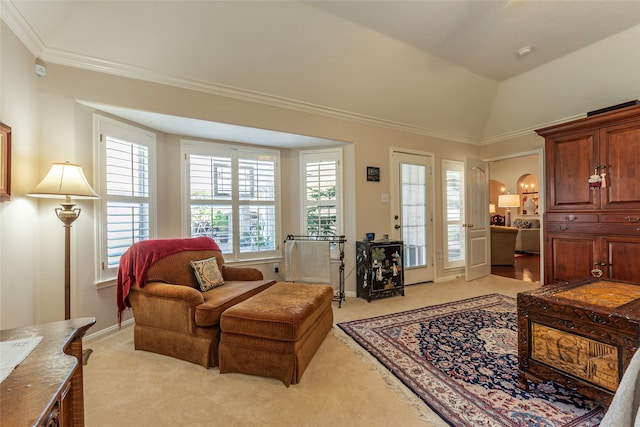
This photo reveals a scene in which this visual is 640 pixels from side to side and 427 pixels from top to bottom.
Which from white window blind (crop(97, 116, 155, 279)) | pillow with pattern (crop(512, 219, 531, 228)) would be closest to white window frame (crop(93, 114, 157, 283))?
white window blind (crop(97, 116, 155, 279))

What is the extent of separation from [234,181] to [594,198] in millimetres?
4295

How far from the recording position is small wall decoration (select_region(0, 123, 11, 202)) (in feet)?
6.10

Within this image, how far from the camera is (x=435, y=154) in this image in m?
4.68

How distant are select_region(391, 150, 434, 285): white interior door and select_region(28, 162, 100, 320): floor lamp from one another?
363 cm

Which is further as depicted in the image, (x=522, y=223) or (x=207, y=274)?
(x=522, y=223)

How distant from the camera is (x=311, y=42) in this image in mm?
2891

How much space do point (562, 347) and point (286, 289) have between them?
1.97 meters

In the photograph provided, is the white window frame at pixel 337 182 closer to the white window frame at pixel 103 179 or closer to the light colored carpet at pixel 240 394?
the light colored carpet at pixel 240 394

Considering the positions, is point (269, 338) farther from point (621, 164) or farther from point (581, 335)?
point (621, 164)

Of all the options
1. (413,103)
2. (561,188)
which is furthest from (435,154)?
(561,188)

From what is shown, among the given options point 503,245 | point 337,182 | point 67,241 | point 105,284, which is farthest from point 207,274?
point 503,245

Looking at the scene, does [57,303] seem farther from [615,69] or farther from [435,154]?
[615,69]

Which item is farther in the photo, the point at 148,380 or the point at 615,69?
the point at 615,69

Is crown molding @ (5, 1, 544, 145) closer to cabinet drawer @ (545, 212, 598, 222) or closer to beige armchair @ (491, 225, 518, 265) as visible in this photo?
cabinet drawer @ (545, 212, 598, 222)
